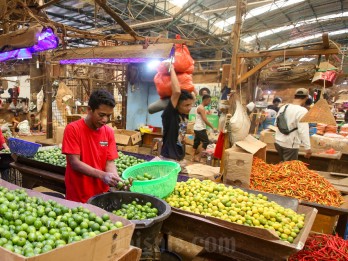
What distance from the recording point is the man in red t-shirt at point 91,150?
8.51 ft

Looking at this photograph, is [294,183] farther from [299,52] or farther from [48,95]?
[48,95]

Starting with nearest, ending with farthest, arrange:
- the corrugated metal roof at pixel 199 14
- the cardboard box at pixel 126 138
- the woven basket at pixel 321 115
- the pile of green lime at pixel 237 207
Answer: the pile of green lime at pixel 237 207 < the woven basket at pixel 321 115 < the cardboard box at pixel 126 138 < the corrugated metal roof at pixel 199 14

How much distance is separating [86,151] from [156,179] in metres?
0.80

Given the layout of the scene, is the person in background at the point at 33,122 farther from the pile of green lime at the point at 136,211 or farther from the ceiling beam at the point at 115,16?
the pile of green lime at the point at 136,211

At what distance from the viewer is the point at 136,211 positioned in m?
2.25

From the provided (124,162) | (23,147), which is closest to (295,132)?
(124,162)

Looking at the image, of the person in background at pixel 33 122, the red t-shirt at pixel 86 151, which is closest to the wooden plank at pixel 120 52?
the red t-shirt at pixel 86 151

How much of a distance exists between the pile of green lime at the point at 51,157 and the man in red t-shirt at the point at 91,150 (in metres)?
1.74

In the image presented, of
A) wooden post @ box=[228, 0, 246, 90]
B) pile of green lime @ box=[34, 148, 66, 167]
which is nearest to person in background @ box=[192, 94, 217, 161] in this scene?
wooden post @ box=[228, 0, 246, 90]

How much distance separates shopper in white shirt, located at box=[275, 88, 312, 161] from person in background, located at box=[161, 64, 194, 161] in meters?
2.68

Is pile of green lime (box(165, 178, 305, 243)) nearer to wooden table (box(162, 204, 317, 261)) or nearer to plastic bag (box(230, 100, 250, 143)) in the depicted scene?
wooden table (box(162, 204, 317, 261))

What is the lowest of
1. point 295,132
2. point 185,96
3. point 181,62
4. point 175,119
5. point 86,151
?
point 86,151

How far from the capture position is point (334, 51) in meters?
3.70

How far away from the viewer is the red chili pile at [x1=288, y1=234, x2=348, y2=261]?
9.12 ft
